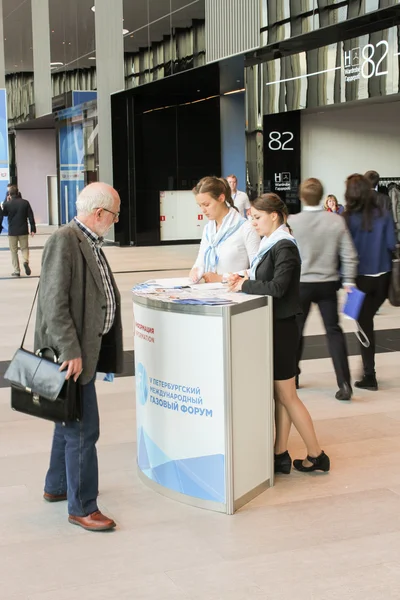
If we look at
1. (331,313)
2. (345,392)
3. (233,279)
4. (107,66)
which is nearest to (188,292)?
(233,279)

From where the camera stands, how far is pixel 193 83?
2166cm

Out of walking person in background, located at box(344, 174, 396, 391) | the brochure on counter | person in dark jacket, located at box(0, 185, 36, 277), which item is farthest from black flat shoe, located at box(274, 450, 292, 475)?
person in dark jacket, located at box(0, 185, 36, 277)

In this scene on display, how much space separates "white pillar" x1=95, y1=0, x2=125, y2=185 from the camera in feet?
77.2

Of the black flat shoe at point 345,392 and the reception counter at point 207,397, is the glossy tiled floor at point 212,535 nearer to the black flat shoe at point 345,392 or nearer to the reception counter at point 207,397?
the reception counter at point 207,397

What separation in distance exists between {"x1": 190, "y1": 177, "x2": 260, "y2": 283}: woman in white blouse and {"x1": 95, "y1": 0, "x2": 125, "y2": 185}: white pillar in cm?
1866

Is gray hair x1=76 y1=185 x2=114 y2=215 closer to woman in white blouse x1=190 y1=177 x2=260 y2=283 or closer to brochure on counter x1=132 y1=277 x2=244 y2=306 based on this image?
brochure on counter x1=132 y1=277 x2=244 y2=306

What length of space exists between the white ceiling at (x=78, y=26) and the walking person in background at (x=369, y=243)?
12.6 m

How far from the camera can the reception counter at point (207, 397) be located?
443cm

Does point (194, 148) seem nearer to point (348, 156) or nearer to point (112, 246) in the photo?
point (112, 246)

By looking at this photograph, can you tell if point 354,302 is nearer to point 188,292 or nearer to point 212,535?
point 188,292

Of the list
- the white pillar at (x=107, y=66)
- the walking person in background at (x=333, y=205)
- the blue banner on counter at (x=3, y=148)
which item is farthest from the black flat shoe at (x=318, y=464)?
the blue banner on counter at (x=3, y=148)

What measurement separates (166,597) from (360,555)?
0.97m

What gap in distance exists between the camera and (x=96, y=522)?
436 centimetres

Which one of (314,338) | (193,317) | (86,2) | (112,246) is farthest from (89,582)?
(86,2)
